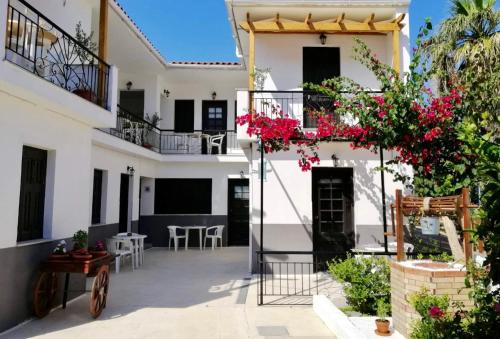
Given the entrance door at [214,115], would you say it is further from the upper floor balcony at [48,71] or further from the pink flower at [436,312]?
the pink flower at [436,312]

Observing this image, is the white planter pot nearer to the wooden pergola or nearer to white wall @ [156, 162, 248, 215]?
the wooden pergola

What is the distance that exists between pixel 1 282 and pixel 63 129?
9.26 ft

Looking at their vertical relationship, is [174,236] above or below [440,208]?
below

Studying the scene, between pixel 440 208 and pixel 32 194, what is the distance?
6239mm

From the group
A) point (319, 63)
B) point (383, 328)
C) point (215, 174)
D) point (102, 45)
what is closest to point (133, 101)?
point (215, 174)

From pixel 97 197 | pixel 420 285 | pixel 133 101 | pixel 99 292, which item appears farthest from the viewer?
pixel 133 101

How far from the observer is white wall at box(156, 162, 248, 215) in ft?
50.0

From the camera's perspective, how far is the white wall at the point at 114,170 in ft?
35.9

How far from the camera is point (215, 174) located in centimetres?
1531

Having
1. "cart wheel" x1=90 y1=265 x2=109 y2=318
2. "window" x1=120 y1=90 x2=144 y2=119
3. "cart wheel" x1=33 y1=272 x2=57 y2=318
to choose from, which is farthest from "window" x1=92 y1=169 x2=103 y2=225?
"window" x1=120 y1=90 x2=144 y2=119

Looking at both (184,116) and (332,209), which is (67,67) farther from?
(184,116)

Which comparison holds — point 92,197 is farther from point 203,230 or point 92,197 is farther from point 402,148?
point 402,148

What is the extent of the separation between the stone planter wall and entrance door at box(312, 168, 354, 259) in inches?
199

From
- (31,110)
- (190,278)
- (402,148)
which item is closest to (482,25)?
(402,148)
